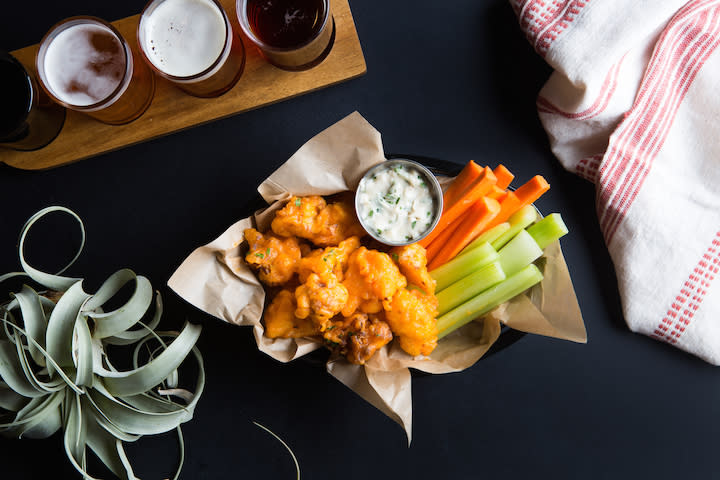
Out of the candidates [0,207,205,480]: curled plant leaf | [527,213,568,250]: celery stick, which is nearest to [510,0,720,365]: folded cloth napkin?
[527,213,568,250]: celery stick

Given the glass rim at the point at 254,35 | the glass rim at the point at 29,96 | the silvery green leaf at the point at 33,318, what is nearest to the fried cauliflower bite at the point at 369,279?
the glass rim at the point at 254,35

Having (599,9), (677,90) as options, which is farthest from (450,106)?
(677,90)

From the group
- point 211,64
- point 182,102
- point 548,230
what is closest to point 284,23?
point 211,64

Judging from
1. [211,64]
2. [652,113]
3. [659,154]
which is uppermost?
[211,64]

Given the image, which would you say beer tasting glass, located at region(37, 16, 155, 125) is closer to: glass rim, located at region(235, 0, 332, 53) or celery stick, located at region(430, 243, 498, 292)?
glass rim, located at region(235, 0, 332, 53)

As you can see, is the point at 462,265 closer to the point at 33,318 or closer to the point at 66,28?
the point at 33,318
